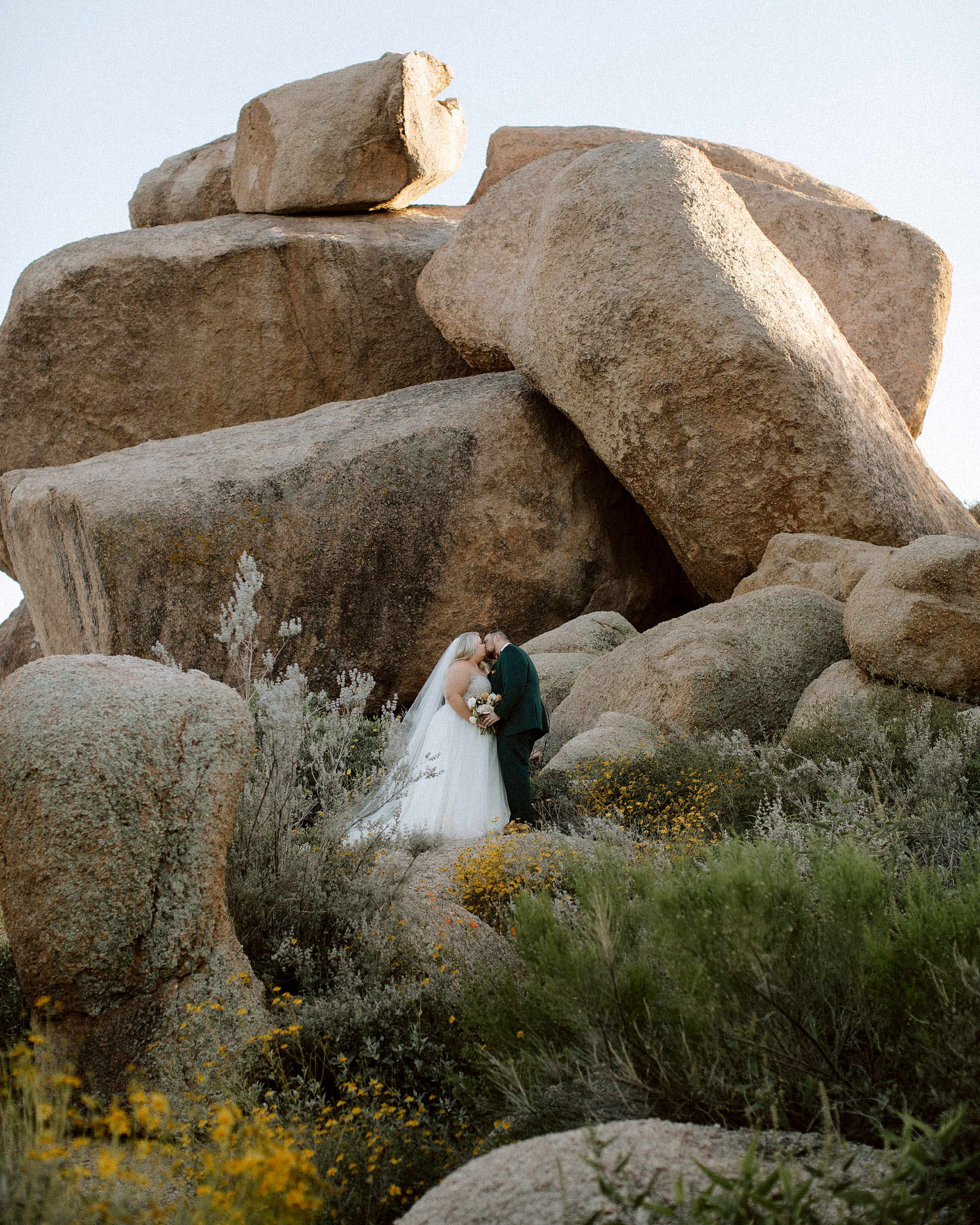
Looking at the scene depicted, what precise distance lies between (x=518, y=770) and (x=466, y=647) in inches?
46.2

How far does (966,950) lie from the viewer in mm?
2535

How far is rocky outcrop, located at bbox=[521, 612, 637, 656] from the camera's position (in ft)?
29.7

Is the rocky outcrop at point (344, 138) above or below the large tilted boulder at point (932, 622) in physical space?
above

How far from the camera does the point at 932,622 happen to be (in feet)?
19.6

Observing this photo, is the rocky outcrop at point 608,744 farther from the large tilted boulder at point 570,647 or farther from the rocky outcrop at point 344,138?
the rocky outcrop at point 344,138

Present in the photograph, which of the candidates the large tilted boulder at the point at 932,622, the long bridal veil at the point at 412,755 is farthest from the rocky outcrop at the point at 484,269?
the large tilted boulder at the point at 932,622

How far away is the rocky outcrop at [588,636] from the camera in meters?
9.04

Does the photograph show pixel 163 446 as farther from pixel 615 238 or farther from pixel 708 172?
pixel 708 172

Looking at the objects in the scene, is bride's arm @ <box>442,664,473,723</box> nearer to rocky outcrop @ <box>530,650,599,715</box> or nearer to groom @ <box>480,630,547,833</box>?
groom @ <box>480,630,547,833</box>

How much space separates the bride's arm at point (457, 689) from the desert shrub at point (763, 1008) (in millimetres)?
4517

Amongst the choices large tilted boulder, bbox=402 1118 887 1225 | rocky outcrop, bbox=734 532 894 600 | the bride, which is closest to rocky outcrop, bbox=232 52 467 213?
rocky outcrop, bbox=734 532 894 600

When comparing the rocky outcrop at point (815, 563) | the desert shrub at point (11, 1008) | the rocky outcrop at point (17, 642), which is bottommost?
the rocky outcrop at point (17, 642)

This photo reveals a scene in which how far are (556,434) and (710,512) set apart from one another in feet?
6.74

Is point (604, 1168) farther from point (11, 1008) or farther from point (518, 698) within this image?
point (518, 698)
